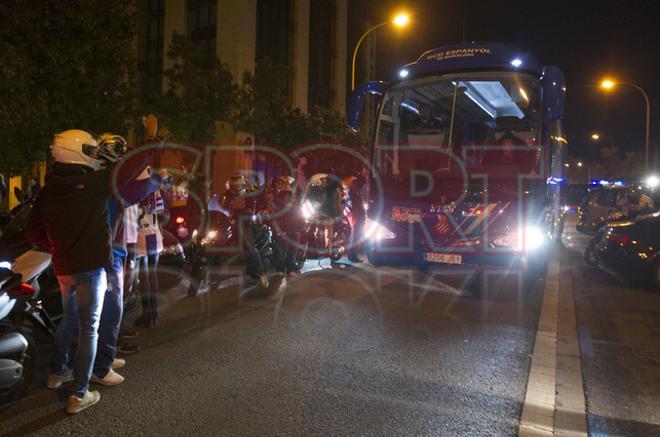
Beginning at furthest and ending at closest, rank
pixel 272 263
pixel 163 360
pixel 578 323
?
pixel 272 263, pixel 578 323, pixel 163 360

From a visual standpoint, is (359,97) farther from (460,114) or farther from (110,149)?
(110,149)

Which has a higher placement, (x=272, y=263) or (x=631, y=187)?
(x=631, y=187)

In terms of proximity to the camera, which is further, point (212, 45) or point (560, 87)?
point (212, 45)

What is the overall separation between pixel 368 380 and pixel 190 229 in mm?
5148

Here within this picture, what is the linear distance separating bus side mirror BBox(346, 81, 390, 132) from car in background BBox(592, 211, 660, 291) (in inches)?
191

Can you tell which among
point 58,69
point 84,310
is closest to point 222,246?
point 84,310

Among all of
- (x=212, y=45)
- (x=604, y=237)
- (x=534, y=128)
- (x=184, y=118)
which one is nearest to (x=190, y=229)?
(x=534, y=128)

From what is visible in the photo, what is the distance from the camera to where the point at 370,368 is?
4.69 metres

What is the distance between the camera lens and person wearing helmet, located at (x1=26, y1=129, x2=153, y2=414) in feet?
11.8

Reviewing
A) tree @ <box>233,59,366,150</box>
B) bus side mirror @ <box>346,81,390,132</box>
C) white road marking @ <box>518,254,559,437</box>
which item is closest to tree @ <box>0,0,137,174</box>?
bus side mirror @ <box>346,81,390,132</box>

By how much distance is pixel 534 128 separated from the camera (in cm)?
827

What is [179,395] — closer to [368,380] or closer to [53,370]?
[53,370]

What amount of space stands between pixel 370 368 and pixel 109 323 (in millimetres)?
2167

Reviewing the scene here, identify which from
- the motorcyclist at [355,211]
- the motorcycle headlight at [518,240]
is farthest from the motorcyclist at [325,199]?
the motorcycle headlight at [518,240]
